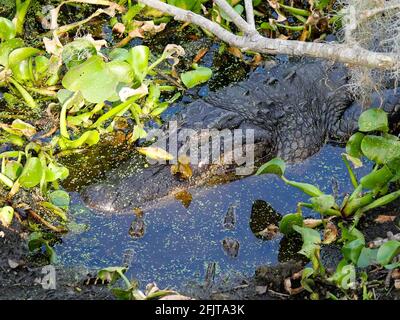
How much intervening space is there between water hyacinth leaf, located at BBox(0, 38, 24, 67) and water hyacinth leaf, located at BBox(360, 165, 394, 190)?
94.0 inches

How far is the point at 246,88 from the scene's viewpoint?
17.1ft

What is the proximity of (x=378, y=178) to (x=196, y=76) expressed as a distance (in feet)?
5.01

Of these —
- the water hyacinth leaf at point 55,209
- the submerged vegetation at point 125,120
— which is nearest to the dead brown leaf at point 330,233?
the submerged vegetation at point 125,120

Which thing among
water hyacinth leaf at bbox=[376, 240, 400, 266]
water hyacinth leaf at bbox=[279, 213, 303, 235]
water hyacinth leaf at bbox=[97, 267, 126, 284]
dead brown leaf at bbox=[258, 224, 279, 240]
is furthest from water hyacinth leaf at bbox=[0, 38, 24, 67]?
water hyacinth leaf at bbox=[376, 240, 400, 266]

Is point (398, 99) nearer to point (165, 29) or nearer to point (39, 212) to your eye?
point (165, 29)

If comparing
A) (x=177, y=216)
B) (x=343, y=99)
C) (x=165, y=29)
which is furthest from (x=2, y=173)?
(x=343, y=99)

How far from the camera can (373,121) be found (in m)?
4.40

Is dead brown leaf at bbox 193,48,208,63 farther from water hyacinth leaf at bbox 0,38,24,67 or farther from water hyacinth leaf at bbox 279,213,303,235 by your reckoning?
water hyacinth leaf at bbox 279,213,303,235

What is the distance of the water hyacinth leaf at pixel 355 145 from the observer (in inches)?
176

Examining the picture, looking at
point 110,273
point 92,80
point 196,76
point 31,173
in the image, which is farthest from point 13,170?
point 196,76

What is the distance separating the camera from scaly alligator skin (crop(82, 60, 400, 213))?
15.4 feet
